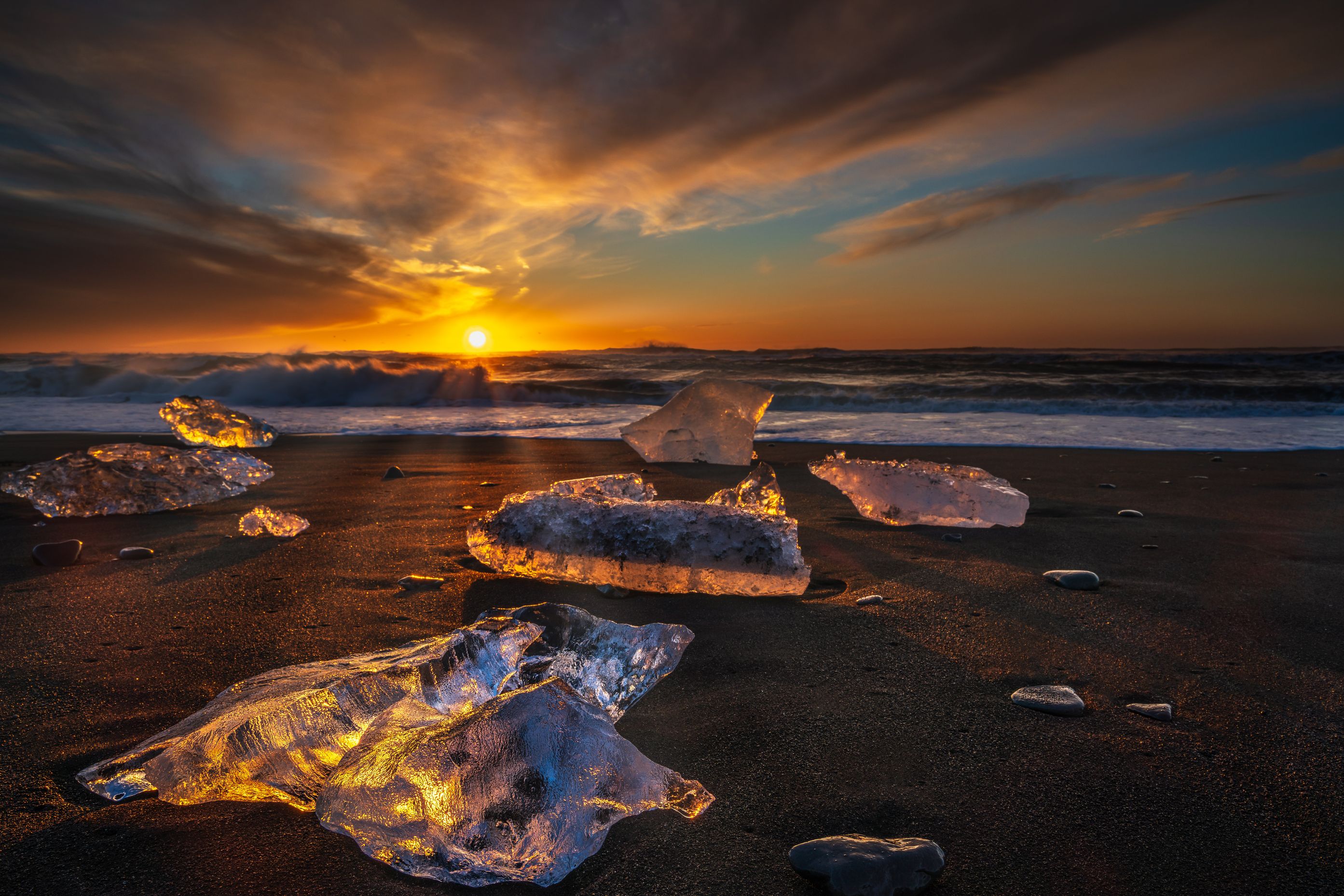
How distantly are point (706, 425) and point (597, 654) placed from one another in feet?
12.3

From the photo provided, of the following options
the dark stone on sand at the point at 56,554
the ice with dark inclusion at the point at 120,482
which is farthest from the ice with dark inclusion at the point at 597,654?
the ice with dark inclusion at the point at 120,482

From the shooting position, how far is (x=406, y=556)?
2.68m

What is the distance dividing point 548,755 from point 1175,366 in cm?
2373

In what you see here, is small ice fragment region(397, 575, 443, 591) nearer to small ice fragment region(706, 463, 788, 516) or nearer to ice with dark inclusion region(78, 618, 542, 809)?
ice with dark inclusion region(78, 618, 542, 809)

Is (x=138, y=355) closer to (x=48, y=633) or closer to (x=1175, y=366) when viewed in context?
(x=48, y=633)

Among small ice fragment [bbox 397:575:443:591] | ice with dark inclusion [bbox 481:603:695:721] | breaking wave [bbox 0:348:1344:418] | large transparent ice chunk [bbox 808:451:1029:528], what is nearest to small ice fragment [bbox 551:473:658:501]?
small ice fragment [bbox 397:575:443:591]

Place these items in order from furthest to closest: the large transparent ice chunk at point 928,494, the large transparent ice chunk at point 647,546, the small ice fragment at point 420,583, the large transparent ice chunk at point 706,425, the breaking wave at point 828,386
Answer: the breaking wave at point 828,386 < the large transparent ice chunk at point 706,425 < the large transparent ice chunk at point 928,494 < the small ice fragment at point 420,583 < the large transparent ice chunk at point 647,546

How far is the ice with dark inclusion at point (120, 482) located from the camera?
3352 mm

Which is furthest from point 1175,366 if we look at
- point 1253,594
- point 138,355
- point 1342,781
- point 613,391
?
point 138,355

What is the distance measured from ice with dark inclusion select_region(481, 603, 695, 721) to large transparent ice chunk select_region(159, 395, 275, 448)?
6.18 meters

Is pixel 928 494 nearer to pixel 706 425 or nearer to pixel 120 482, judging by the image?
pixel 706 425

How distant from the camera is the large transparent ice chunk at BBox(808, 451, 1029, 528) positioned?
3111 mm

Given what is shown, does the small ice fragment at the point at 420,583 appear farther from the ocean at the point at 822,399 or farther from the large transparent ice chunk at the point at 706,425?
the ocean at the point at 822,399

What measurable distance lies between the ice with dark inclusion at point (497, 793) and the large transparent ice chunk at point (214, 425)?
256 inches
